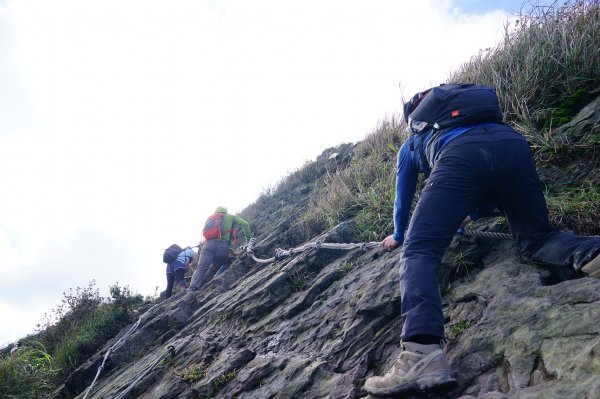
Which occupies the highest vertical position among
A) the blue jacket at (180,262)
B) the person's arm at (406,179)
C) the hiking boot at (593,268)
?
the blue jacket at (180,262)

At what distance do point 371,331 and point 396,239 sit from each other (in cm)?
Result: 93

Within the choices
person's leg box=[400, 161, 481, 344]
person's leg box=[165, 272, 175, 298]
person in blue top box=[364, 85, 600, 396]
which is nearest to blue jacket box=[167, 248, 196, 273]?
person's leg box=[165, 272, 175, 298]

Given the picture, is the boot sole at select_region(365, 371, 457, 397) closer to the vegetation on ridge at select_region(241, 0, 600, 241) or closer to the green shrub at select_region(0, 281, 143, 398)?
the vegetation on ridge at select_region(241, 0, 600, 241)

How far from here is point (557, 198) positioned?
4145mm

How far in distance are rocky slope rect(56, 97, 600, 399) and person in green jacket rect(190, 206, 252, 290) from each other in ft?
9.21

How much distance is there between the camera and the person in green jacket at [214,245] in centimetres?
1080

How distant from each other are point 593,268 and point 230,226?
31.3 feet

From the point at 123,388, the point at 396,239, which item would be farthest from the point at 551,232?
the point at 123,388

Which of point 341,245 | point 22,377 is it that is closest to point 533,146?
point 341,245

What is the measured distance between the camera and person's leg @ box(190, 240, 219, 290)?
415 inches

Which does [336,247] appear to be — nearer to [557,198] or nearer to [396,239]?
[396,239]

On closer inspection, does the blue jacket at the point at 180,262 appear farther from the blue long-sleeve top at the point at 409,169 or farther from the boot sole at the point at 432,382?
the boot sole at the point at 432,382

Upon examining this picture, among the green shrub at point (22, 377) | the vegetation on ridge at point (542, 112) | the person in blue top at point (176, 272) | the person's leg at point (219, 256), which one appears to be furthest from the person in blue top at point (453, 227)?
the person in blue top at point (176, 272)

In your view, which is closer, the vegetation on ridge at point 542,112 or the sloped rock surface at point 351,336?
the sloped rock surface at point 351,336
